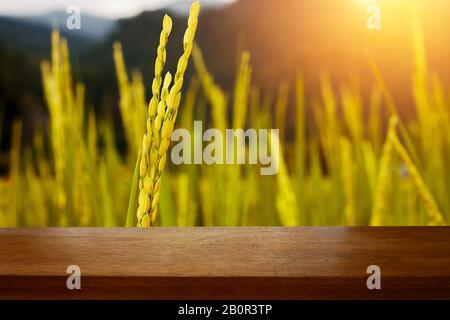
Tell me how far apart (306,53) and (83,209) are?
1132 millimetres

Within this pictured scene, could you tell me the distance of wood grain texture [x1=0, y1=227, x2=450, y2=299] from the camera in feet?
1.82

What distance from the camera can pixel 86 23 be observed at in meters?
1.41

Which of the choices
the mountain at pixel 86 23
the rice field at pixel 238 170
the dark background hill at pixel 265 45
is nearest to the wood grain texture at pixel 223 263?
the rice field at pixel 238 170

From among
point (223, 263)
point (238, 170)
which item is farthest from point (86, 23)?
point (223, 263)

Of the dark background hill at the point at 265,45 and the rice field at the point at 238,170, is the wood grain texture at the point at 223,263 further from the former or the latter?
the dark background hill at the point at 265,45

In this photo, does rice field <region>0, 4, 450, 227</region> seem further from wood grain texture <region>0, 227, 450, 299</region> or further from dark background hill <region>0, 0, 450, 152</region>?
dark background hill <region>0, 0, 450, 152</region>

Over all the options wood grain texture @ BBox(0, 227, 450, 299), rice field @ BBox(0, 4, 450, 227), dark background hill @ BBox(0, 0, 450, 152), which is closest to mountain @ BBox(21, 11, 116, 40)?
dark background hill @ BBox(0, 0, 450, 152)

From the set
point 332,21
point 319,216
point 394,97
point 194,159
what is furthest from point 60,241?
point 332,21

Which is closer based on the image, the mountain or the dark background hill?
the mountain

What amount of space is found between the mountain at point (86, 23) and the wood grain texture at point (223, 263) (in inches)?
25.2

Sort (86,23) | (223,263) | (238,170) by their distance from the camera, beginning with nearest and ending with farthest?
(223,263)
(238,170)
(86,23)

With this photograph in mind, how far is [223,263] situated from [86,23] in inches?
38.7

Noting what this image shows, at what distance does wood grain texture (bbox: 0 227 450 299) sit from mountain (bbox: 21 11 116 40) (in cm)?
64

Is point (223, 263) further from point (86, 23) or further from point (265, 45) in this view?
point (265, 45)
